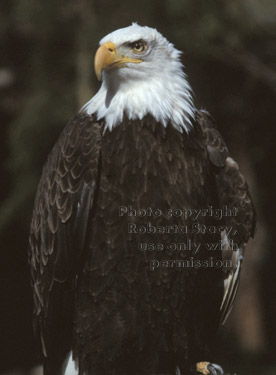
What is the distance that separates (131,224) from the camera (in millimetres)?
3619

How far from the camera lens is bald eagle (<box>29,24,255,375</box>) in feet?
12.0

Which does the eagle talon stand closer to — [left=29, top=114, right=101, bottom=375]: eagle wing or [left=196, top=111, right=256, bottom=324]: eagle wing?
[left=196, top=111, right=256, bottom=324]: eagle wing

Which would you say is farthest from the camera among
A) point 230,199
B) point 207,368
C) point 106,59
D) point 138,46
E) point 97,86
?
point 97,86

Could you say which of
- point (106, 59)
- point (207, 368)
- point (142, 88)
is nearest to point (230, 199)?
point (142, 88)

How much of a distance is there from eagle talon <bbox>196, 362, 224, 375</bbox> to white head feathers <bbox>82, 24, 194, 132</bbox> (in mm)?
1342

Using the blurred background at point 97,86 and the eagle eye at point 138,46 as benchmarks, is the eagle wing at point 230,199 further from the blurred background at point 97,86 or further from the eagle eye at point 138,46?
the blurred background at point 97,86

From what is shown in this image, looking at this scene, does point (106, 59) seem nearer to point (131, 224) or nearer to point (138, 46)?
point (138, 46)

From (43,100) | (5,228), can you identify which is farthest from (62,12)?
(5,228)

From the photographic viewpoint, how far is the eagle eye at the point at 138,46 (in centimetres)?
371

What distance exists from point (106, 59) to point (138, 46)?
23cm

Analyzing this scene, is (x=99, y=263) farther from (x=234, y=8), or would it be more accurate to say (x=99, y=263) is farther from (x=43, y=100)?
(x=234, y=8)

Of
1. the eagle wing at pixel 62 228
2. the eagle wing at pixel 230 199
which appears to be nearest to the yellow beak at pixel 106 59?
the eagle wing at pixel 62 228

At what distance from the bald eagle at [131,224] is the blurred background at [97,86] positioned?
1.31m

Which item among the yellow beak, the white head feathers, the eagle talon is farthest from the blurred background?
the eagle talon
